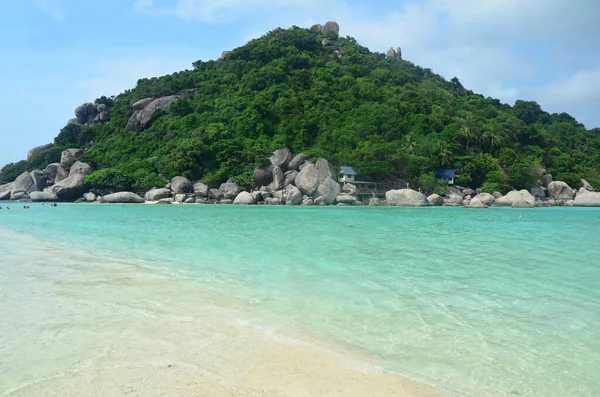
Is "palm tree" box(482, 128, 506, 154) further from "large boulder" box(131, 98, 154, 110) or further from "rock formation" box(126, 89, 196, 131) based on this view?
"large boulder" box(131, 98, 154, 110)

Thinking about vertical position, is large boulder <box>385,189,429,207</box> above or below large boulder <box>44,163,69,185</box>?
below

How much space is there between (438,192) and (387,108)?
13.9 meters

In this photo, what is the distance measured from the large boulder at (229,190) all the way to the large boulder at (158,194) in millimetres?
4763

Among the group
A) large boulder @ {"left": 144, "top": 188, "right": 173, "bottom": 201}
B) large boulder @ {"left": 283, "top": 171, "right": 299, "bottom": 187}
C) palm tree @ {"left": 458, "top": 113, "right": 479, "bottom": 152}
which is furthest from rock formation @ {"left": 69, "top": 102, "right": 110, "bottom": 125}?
palm tree @ {"left": 458, "top": 113, "right": 479, "bottom": 152}

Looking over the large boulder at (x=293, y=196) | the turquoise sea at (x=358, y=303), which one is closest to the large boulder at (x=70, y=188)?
the large boulder at (x=293, y=196)

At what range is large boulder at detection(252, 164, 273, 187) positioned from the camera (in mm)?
36688

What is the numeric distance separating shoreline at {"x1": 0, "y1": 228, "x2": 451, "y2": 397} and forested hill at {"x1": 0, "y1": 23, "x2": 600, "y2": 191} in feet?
108

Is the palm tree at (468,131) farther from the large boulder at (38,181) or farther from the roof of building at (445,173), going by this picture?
the large boulder at (38,181)

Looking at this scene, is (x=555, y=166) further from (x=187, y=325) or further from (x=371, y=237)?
(x=187, y=325)

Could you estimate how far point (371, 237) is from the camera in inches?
445

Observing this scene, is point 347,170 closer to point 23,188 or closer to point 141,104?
point 141,104

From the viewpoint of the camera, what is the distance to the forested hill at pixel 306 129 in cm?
3956

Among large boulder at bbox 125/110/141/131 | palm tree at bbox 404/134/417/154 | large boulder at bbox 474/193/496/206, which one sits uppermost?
large boulder at bbox 125/110/141/131

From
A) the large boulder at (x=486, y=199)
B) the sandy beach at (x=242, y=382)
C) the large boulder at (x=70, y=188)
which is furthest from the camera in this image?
the large boulder at (x=70, y=188)
